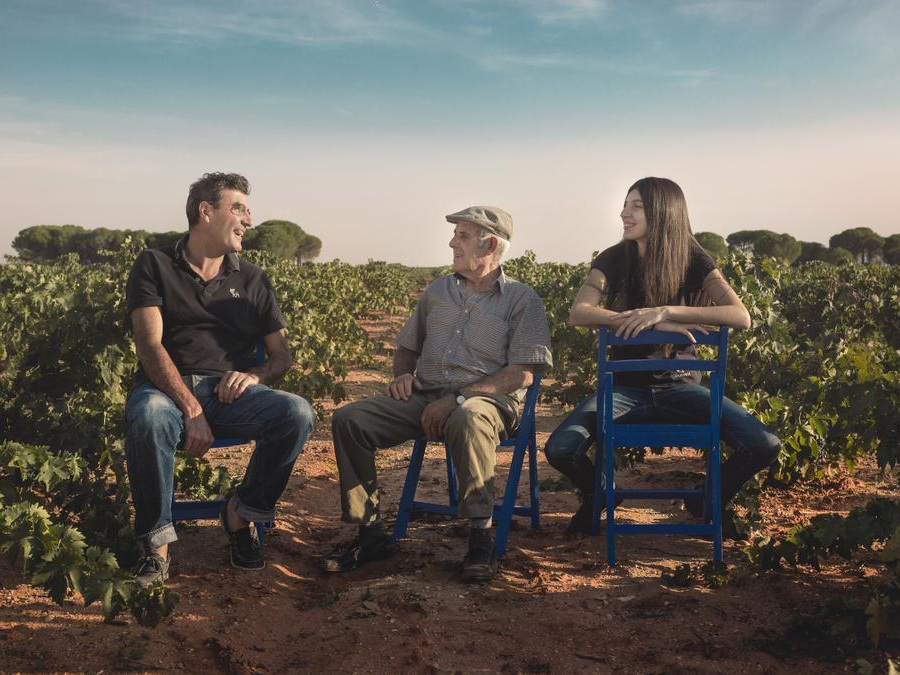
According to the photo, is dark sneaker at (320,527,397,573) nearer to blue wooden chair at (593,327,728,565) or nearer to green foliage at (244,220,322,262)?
blue wooden chair at (593,327,728,565)

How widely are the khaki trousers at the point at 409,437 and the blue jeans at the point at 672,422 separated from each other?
0.97 feet

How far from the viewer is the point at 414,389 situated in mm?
4312

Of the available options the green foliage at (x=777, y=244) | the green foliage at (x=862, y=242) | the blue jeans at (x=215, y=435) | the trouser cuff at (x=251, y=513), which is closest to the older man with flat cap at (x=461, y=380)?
the blue jeans at (x=215, y=435)

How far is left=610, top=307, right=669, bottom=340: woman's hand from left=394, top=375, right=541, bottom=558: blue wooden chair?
1.55 ft

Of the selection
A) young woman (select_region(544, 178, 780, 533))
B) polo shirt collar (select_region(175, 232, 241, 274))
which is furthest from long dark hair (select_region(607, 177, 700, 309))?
polo shirt collar (select_region(175, 232, 241, 274))

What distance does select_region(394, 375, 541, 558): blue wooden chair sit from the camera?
4.04 meters

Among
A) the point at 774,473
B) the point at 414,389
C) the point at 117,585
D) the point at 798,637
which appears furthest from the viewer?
the point at 774,473

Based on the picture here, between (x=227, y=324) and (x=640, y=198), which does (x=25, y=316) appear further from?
(x=640, y=198)

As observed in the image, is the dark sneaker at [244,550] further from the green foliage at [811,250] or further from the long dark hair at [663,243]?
the green foliage at [811,250]

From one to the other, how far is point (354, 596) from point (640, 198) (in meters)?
2.27

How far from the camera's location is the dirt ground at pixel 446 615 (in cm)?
304

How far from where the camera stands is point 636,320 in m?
3.92

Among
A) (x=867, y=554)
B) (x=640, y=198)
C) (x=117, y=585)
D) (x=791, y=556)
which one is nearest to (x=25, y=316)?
(x=117, y=585)

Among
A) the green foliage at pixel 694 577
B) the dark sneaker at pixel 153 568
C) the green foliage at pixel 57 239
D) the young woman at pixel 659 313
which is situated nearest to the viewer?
the dark sneaker at pixel 153 568
